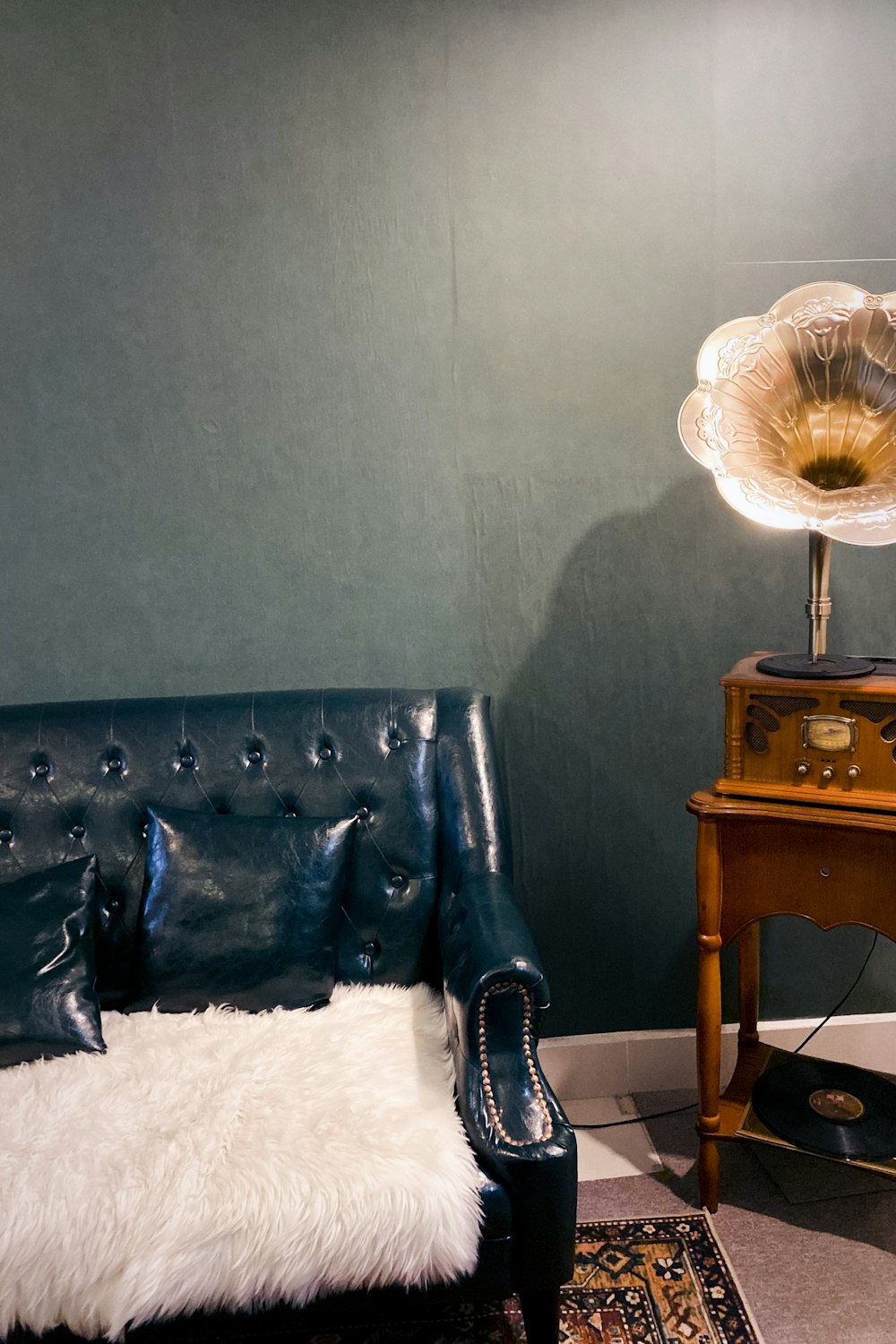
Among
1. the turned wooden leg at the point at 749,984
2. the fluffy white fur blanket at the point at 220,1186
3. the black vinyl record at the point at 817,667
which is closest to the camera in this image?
the fluffy white fur blanket at the point at 220,1186

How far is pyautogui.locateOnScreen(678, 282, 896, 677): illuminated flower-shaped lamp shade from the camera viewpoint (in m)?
1.67

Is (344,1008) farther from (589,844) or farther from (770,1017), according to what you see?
(770,1017)

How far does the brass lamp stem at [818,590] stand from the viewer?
174 centimetres

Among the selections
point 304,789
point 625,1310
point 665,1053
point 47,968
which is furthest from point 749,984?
point 47,968

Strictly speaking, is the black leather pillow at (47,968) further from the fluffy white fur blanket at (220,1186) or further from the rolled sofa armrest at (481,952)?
the rolled sofa armrest at (481,952)

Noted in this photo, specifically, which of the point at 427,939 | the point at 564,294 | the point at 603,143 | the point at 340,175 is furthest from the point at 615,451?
the point at 427,939

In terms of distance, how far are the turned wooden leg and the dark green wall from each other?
30 centimetres

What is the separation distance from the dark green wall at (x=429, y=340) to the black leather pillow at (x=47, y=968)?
543 millimetres

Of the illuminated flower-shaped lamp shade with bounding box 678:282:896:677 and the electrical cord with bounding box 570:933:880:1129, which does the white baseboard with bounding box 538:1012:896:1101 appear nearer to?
the electrical cord with bounding box 570:933:880:1129

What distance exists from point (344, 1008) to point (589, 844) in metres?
0.73

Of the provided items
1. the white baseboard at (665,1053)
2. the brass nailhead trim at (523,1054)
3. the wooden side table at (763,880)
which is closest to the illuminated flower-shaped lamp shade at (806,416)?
the wooden side table at (763,880)

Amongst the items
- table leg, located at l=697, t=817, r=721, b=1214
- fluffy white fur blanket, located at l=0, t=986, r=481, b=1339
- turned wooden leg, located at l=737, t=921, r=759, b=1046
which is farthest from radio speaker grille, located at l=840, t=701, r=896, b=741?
fluffy white fur blanket, located at l=0, t=986, r=481, b=1339

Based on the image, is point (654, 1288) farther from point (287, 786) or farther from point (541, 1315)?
point (287, 786)

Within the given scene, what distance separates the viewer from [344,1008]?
1705mm
